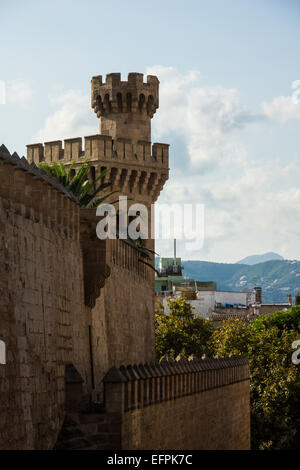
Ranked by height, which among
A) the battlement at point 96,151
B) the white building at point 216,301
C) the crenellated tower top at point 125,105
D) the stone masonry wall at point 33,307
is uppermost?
the crenellated tower top at point 125,105

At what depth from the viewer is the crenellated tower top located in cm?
4809

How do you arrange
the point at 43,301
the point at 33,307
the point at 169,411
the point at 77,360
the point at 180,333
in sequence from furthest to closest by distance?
the point at 180,333, the point at 77,360, the point at 169,411, the point at 43,301, the point at 33,307

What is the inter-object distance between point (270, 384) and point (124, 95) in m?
15.2

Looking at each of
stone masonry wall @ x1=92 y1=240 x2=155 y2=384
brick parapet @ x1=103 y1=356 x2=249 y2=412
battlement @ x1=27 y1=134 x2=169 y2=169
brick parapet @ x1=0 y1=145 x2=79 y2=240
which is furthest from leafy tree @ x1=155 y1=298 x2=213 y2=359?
brick parapet @ x1=0 y1=145 x2=79 y2=240

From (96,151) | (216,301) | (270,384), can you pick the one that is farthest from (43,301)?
(216,301)

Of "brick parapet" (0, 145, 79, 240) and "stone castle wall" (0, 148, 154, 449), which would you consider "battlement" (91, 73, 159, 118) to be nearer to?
"stone castle wall" (0, 148, 154, 449)

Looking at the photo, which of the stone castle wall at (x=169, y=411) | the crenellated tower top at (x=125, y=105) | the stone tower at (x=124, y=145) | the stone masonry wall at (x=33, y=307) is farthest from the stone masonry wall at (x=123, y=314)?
the crenellated tower top at (x=125, y=105)

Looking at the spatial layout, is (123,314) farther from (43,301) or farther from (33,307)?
(33,307)

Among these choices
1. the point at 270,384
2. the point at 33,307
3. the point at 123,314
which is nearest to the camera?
the point at 33,307

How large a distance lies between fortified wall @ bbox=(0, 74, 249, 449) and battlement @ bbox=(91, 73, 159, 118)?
1567cm

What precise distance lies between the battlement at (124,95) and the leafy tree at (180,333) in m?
11.3

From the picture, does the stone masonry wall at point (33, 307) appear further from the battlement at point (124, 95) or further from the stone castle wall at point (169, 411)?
the battlement at point (124, 95)

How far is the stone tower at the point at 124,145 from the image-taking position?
46.1 metres

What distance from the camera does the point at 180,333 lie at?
2130 inches
